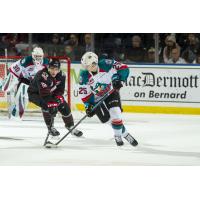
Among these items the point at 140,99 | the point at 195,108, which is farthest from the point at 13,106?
the point at 195,108

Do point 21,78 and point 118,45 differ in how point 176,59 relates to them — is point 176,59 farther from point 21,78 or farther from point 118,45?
point 21,78

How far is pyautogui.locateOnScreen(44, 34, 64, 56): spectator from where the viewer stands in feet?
46.2

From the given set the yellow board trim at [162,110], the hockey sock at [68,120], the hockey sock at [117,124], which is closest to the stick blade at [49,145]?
the hockey sock at [68,120]

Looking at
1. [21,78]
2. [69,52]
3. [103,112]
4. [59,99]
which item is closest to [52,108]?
[59,99]

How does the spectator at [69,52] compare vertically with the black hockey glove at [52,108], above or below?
above

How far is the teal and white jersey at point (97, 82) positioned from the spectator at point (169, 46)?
135 inches

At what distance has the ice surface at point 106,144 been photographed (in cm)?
923

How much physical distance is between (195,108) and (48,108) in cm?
313

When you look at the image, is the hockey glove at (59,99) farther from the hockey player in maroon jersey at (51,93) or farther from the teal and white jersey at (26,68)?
the teal and white jersey at (26,68)

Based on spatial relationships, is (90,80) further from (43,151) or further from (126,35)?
(126,35)

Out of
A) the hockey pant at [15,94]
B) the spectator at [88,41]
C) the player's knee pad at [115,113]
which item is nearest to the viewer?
the player's knee pad at [115,113]

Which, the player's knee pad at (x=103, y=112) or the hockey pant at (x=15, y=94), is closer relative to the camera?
the player's knee pad at (x=103, y=112)

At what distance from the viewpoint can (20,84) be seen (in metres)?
12.1

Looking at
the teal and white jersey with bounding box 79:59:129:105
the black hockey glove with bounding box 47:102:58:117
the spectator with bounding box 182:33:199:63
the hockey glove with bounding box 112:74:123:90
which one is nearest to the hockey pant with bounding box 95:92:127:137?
the teal and white jersey with bounding box 79:59:129:105
